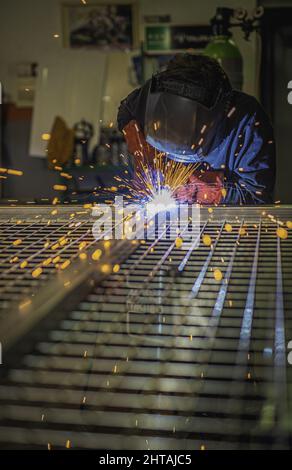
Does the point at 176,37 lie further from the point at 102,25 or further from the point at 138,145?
the point at 138,145

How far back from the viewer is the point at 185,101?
147cm

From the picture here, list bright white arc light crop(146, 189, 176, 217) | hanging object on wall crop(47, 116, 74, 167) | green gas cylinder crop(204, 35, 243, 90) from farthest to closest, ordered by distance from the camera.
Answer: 1. hanging object on wall crop(47, 116, 74, 167)
2. green gas cylinder crop(204, 35, 243, 90)
3. bright white arc light crop(146, 189, 176, 217)

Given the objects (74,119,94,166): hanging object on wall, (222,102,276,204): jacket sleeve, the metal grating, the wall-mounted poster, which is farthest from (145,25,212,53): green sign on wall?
the metal grating

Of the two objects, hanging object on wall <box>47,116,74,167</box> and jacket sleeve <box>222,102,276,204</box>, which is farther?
hanging object on wall <box>47,116,74,167</box>

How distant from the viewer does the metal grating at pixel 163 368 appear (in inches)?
23.0

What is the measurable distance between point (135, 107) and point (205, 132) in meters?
0.19

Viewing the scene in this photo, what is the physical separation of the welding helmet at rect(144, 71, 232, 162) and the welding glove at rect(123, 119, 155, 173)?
50 mm

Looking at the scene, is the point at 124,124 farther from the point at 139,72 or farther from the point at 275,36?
the point at 139,72

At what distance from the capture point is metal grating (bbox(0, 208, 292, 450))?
585 mm

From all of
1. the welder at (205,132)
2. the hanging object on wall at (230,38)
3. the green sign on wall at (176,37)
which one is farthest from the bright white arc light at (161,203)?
the green sign on wall at (176,37)

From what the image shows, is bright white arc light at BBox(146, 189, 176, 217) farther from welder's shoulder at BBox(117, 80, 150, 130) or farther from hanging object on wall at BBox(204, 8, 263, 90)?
hanging object on wall at BBox(204, 8, 263, 90)

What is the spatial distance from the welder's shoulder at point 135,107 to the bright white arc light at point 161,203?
177mm
